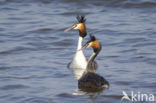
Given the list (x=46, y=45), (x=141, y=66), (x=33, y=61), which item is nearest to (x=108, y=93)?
(x=141, y=66)

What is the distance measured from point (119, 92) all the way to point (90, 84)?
53cm

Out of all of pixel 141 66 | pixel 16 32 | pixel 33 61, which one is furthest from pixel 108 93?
pixel 16 32

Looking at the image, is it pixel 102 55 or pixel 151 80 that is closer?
pixel 151 80

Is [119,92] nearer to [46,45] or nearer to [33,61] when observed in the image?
[33,61]

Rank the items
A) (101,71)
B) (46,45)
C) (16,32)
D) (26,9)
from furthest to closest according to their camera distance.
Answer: (26,9), (16,32), (46,45), (101,71)

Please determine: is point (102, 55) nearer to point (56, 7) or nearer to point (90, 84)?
point (90, 84)

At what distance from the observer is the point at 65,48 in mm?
13055

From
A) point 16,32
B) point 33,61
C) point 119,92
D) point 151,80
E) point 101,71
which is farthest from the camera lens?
point 16,32

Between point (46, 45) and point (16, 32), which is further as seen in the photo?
point (16, 32)

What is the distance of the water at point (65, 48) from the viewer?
9.27m

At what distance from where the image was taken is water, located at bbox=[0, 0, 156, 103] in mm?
9266

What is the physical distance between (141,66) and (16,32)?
188 inches

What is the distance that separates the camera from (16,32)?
1465 cm

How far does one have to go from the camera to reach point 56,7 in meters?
17.7
